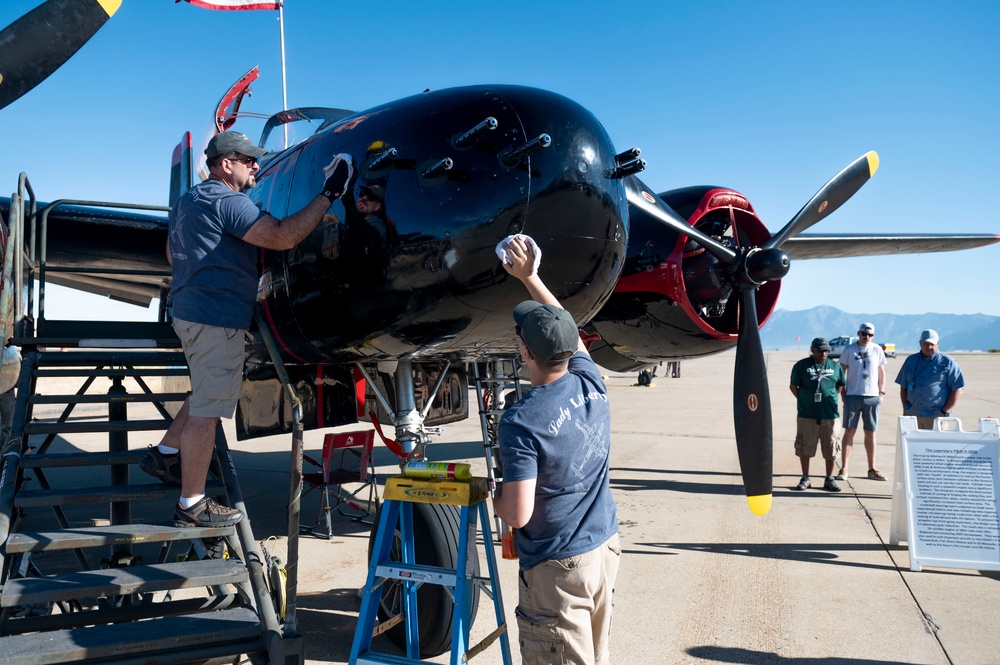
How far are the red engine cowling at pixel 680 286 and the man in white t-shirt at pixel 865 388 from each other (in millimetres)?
3587

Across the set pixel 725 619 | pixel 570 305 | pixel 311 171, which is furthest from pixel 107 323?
pixel 725 619

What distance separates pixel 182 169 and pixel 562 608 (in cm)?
833

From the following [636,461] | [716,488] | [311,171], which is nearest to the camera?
[311,171]

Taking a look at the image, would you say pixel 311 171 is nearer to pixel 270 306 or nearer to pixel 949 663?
pixel 270 306

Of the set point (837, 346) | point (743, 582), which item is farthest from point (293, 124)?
point (837, 346)

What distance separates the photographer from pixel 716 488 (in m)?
8.65

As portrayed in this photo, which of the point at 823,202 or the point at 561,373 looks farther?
the point at 823,202

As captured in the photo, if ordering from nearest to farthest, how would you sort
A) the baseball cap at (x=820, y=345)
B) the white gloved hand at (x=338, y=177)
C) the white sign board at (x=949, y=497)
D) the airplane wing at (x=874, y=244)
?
the white gloved hand at (x=338, y=177)
the white sign board at (x=949, y=497)
the airplane wing at (x=874, y=244)
the baseball cap at (x=820, y=345)

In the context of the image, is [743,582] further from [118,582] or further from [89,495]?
[89,495]

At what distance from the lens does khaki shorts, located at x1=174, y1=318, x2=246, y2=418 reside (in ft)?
11.0

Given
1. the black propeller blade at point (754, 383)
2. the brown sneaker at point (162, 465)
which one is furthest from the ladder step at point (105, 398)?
the black propeller blade at point (754, 383)

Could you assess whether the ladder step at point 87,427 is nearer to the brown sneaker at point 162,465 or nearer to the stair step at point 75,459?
the stair step at point 75,459

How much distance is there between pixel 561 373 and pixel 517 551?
0.65m

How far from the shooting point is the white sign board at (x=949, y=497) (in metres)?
5.30
